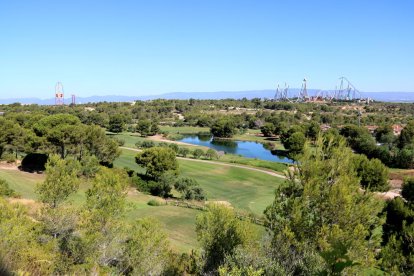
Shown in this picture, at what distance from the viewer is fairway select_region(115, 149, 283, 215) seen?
162 feet

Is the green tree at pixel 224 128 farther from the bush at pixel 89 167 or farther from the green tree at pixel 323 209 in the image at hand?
the green tree at pixel 323 209

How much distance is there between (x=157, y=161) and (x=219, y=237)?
34.5 meters

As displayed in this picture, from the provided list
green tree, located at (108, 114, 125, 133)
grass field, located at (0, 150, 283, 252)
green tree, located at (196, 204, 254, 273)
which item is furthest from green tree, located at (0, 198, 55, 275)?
green tree, located at (108, 114, 125, 133)

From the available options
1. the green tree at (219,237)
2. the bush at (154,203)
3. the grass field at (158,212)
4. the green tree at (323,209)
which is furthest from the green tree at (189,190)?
the green tree at (323,209)

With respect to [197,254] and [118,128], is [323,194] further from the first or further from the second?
[118,128]

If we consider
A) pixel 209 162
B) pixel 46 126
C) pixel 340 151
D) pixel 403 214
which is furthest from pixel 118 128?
pixel 340 151

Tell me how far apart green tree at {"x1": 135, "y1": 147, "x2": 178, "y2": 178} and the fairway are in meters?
6.33

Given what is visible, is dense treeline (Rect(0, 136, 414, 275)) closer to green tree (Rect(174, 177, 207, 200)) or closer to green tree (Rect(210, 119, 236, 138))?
green tree (Rect(174, 177, 207, 200))

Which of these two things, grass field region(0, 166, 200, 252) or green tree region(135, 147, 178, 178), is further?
green tree region(135, 147, 178, 178)

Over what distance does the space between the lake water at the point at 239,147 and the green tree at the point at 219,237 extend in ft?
221

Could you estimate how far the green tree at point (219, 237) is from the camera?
1952 cm

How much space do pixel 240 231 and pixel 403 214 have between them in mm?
18989

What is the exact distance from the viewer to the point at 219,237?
65.9ft

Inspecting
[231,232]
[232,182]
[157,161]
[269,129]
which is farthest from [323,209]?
[269,129]
